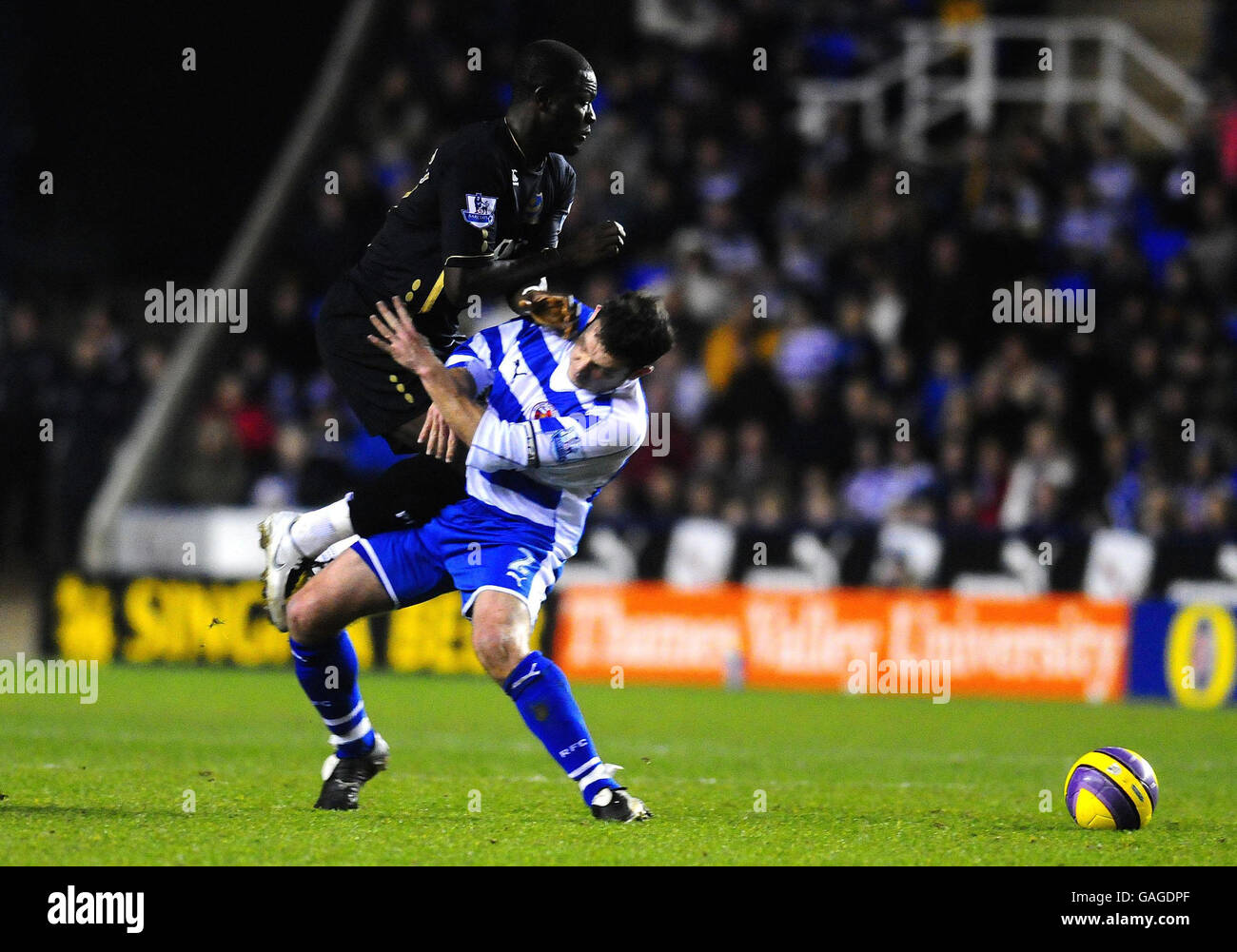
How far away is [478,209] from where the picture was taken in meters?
6.47

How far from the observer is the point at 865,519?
49.2 feet

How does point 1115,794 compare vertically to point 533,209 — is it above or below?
below

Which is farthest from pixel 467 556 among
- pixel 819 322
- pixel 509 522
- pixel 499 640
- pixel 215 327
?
pixel 215 327

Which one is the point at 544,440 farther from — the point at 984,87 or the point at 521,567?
the point at 984,87

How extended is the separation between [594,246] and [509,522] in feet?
3.39

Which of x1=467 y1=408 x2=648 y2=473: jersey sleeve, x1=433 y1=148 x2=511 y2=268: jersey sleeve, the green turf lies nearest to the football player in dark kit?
x1=433 y1=148 x2=511 y2=268: jersey sleeve

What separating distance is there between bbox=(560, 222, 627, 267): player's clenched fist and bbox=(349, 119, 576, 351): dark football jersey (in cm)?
30

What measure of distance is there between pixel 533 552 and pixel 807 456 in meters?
8.96

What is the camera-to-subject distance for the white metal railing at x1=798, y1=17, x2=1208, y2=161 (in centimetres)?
1869

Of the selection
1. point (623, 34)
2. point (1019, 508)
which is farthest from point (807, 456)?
point (623, 34)

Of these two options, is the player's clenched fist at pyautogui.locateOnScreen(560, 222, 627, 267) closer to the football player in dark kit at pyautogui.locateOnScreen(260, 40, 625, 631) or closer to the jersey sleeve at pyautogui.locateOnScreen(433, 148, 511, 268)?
the football player in dark kit at pyautogui.locateOnScreen(260, 40, 625, 631)

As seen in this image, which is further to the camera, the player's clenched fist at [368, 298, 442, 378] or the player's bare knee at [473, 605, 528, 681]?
the player's clenched fist at [368, 298, 442, 378]

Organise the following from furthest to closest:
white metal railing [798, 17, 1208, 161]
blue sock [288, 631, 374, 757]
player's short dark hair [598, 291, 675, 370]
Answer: white metal railing [798, 17, 1208, 161] < blue sock [288, 631, 374, 757] < player's short dark hair [598, 291, 675, 370]
